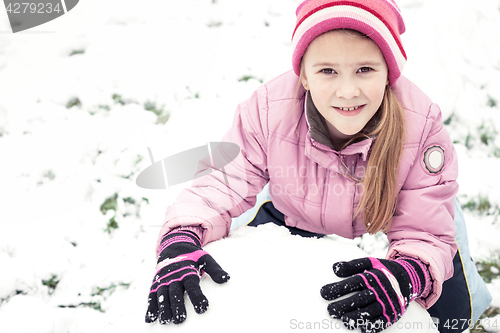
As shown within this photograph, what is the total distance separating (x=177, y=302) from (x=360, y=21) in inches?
36.2

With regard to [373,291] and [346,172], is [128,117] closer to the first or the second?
[346,172]

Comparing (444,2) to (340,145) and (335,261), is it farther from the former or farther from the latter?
(335,261)

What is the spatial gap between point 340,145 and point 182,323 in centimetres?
83

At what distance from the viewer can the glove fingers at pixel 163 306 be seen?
1000mm

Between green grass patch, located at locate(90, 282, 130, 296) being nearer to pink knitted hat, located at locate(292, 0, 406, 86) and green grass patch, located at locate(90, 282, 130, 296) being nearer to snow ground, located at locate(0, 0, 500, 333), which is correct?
snow ground, located at locate(0, 0, 500, 333)

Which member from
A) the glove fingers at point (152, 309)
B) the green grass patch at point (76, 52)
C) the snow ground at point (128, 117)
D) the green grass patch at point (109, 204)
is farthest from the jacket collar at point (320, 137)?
the green grass patch at point (76, 52)

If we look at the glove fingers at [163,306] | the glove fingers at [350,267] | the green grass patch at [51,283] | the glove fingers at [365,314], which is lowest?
the green grass patch at [51,283]

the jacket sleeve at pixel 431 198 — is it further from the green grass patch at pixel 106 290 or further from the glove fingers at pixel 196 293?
the green grass patch at pixel 106 290

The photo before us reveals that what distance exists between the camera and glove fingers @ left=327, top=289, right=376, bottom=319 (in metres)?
1.00

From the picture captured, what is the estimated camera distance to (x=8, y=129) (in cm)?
240

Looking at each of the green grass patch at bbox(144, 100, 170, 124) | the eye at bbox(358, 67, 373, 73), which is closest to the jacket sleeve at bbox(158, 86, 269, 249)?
the eye at bbox(358, 67, 373, 73)

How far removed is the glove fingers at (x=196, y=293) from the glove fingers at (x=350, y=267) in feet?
1.27

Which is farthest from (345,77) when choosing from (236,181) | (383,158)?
(236,181)

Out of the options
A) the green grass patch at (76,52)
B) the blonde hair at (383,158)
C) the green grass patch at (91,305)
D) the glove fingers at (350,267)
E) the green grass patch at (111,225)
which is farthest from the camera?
the green grass patch at (76,52)
